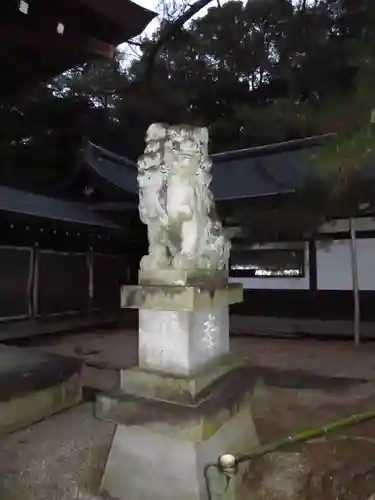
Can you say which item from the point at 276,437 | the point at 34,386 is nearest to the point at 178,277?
the point at 276,437

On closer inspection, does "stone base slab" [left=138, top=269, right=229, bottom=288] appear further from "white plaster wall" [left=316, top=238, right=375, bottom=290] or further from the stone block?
"white plaster wall" [left=316, top=238, right=375, bottom=290]

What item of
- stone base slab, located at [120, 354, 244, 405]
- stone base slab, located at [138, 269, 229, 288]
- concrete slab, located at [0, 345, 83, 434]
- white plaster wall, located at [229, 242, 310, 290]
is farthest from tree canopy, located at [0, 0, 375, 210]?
stone base slab, located at [120, 354, 244, 405]

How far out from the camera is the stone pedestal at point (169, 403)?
2.68 meters

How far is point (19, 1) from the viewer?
407 cm

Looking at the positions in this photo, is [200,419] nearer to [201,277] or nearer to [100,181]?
[201,277]

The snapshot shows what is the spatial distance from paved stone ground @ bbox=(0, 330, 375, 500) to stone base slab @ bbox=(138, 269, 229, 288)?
131cm

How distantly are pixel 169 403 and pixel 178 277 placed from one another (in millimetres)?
716

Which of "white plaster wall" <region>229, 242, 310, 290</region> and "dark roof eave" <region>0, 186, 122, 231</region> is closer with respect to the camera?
"dark roof eave" <region>0, 186, 122, 231</region>

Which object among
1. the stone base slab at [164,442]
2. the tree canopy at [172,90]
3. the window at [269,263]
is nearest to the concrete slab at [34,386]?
the stone base slab at [164,442]

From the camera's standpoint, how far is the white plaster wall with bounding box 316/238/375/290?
32.9ft

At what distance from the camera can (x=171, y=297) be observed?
277cm

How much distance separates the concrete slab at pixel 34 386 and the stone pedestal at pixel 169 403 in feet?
5.23

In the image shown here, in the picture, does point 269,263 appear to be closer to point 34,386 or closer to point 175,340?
point 34,386

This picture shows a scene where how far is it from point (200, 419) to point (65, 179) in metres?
13.0
